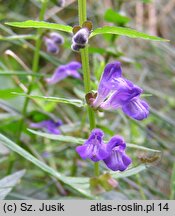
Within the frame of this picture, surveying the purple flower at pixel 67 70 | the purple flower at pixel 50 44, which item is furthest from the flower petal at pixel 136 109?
the purple flower at pixel 50 44

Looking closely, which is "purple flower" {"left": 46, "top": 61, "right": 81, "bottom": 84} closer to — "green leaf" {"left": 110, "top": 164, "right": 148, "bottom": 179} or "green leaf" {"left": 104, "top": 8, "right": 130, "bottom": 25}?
"green leaf" {"left": 104, "top": 8, "right": 130, "bottom": 25}

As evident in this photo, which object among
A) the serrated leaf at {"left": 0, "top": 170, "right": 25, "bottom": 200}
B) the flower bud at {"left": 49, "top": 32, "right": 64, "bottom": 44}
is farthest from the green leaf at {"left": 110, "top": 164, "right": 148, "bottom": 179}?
the flower bud at {"left": 49, "top": 32, "right": 64, "bottom": 44}

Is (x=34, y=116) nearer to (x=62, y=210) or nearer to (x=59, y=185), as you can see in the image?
(x=59, y=185)

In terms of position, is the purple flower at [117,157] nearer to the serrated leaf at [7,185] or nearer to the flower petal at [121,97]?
the flower petal at [121,97]

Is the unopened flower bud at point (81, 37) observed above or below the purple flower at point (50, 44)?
below

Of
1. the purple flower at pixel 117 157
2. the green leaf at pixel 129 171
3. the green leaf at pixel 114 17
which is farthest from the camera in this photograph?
the green leaf at pixel 114 17

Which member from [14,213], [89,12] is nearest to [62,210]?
[14,213]
